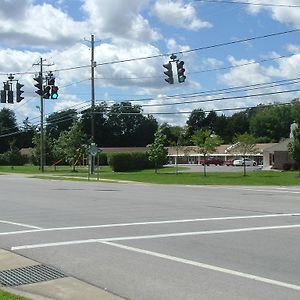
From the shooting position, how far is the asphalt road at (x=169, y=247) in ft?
24.2

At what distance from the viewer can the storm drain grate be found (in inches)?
309

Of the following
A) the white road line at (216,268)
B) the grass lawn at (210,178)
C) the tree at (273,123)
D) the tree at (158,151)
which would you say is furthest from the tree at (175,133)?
the white road line at (216,268)

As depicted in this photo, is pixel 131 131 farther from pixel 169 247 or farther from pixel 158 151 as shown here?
pixel 169 247

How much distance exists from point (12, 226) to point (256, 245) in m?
6.46

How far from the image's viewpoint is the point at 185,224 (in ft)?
45.2

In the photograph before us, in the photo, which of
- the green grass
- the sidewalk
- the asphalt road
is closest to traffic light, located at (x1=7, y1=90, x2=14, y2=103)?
the asphalt road

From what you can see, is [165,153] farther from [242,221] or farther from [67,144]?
[242,221]

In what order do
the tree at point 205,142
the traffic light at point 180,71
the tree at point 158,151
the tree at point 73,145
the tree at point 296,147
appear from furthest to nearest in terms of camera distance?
the tree at point 73,145
the tree at point 158,151
the tree at point 205,142
the tree at point 296,147
the traffic light at point 180,71

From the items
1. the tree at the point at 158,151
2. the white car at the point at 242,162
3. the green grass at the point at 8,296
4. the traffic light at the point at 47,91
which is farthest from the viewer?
the white car at the point at 242,162

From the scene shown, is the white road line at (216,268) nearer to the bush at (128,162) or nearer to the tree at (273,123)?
the bush at (128,162)

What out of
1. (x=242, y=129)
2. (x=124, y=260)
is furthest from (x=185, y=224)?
(x=242, y=129)

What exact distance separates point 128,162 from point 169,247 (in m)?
59.0

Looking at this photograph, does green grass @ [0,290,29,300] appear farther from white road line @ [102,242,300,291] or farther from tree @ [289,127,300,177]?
tree @ [289,127,300,177]

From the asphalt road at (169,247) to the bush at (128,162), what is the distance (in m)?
48.8
